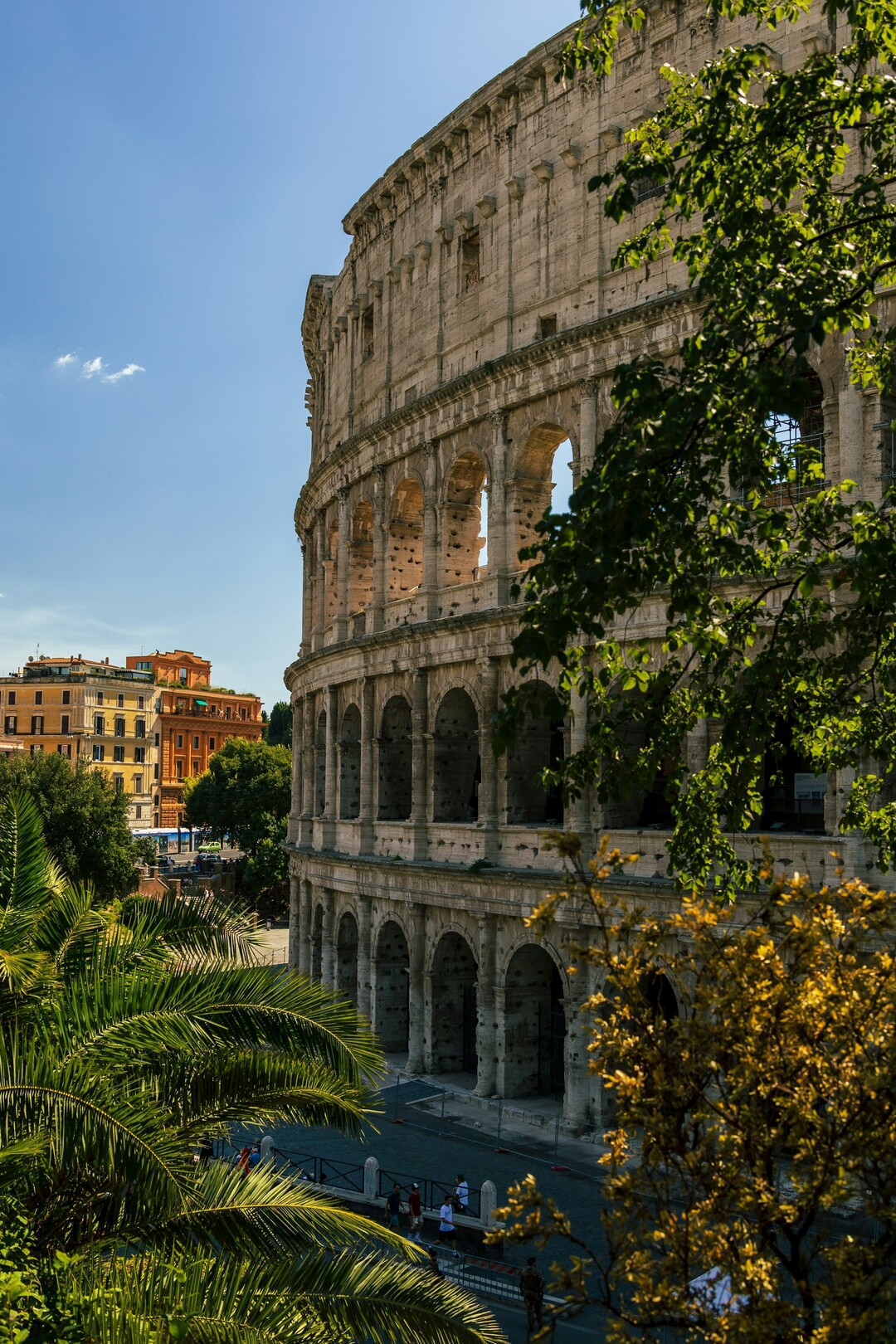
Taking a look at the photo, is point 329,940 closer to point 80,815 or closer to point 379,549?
point 379,549

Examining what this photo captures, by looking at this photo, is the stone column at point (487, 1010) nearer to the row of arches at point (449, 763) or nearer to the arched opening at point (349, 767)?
the row of arches at point (449, 763)

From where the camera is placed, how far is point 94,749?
84.0 metres

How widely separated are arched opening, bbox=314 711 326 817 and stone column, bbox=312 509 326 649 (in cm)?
220

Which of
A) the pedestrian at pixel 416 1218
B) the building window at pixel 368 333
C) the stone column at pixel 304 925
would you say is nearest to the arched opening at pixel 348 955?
the stone column at pixel 304 925

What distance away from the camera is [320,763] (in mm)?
35906

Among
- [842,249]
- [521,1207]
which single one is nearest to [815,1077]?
[521,1207]

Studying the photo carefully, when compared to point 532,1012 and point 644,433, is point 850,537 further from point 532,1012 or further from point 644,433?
point 532,1012

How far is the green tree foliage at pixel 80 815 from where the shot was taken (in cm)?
4544

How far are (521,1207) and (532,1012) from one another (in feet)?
62.5

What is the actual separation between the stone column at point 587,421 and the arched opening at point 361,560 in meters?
9.90

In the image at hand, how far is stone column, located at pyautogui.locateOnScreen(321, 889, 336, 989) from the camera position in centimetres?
3228

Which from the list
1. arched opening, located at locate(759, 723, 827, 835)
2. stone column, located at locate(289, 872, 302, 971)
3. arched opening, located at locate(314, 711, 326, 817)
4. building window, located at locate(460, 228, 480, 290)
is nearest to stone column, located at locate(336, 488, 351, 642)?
arched opening, located at locate(314, 711, 326, 817)

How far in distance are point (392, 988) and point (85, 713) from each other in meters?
58.6

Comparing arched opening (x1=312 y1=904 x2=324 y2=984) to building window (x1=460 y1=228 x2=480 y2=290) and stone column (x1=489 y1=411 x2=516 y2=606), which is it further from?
building window (x1=460 y1=228 x2=480 y2=290)
